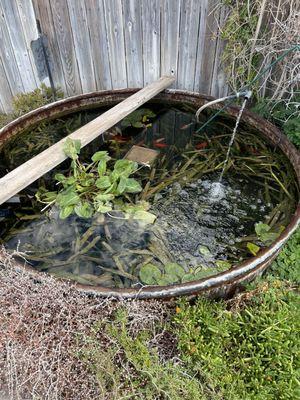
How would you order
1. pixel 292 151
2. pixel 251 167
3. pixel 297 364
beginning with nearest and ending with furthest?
pixel 297 364 < pixel 292 151 < pixel 251 167

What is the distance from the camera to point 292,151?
2.54 m

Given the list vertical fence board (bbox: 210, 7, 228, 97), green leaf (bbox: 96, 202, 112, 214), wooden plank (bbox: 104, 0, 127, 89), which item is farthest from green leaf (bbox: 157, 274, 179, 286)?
wooden plank (bbox: 104, 0, 127, 89)

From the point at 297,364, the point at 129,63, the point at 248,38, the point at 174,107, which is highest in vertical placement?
the point at 248,38

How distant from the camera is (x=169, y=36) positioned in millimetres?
3201

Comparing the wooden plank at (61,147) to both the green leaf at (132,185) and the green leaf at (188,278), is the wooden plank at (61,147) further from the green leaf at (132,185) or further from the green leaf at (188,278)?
the green leaf at (188,278)

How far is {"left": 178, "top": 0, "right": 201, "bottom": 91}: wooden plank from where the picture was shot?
117 inches

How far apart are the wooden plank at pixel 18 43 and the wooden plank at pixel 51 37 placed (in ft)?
0.67

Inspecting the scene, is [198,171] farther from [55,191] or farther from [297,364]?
[297,364]

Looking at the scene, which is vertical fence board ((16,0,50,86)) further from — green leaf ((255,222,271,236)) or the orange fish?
green leaf ((255,222,271,236))

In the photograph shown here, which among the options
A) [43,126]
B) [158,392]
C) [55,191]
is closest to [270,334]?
[158,392]

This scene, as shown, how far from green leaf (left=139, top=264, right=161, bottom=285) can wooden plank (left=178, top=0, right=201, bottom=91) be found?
212 centimetres

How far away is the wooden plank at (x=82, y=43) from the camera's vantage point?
3.18m

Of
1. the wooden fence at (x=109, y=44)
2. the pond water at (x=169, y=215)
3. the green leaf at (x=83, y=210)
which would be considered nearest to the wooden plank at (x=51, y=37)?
the wooden fence at (x=109, y=44)

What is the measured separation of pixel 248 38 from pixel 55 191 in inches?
78.8
